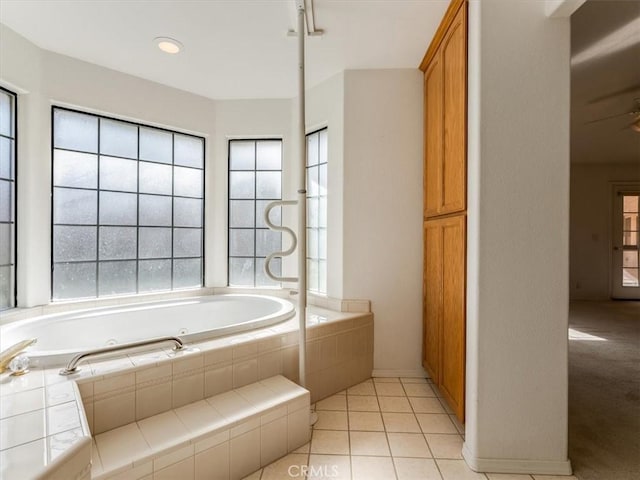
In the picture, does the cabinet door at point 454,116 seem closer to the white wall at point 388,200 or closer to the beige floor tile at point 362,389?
the white wall at point 388,200

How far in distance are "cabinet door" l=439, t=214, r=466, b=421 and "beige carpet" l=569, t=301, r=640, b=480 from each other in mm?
589

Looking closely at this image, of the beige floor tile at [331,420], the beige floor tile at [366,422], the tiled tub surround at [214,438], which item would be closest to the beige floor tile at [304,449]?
the tiled tub surround at [214,438]

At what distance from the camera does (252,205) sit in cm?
302

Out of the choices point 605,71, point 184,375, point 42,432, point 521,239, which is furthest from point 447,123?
point 42,432

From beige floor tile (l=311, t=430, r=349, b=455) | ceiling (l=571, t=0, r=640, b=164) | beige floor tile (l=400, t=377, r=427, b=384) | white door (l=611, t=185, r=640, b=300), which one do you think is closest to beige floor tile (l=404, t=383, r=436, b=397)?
beige floor tile (l=400, t=377, r=427, b=384)

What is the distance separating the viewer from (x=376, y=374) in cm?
235

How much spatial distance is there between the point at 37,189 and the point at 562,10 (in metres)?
3.23

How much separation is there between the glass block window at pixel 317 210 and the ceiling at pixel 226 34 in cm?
54

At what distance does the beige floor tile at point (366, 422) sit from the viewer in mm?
1722

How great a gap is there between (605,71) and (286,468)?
350 cm

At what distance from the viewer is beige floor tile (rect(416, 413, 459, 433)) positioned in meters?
1.72

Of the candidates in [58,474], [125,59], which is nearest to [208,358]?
[58,474]

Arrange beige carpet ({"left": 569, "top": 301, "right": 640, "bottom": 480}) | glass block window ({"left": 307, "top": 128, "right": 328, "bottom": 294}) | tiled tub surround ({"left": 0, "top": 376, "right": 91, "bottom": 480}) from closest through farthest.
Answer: tiled tub surround ({"left": 0, "top": 376, "right": 91, "bottom": 480}) < beige carpet ({"left": 569, "top": 301, "right": 640, "bottom": 480}) < glass block window ({"left": 307, "top": 128, "right": 328, "bottom": 294})

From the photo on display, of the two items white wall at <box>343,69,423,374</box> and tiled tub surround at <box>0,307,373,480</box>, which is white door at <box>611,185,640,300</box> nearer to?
white wall at <box>343,69,423,374</box>
